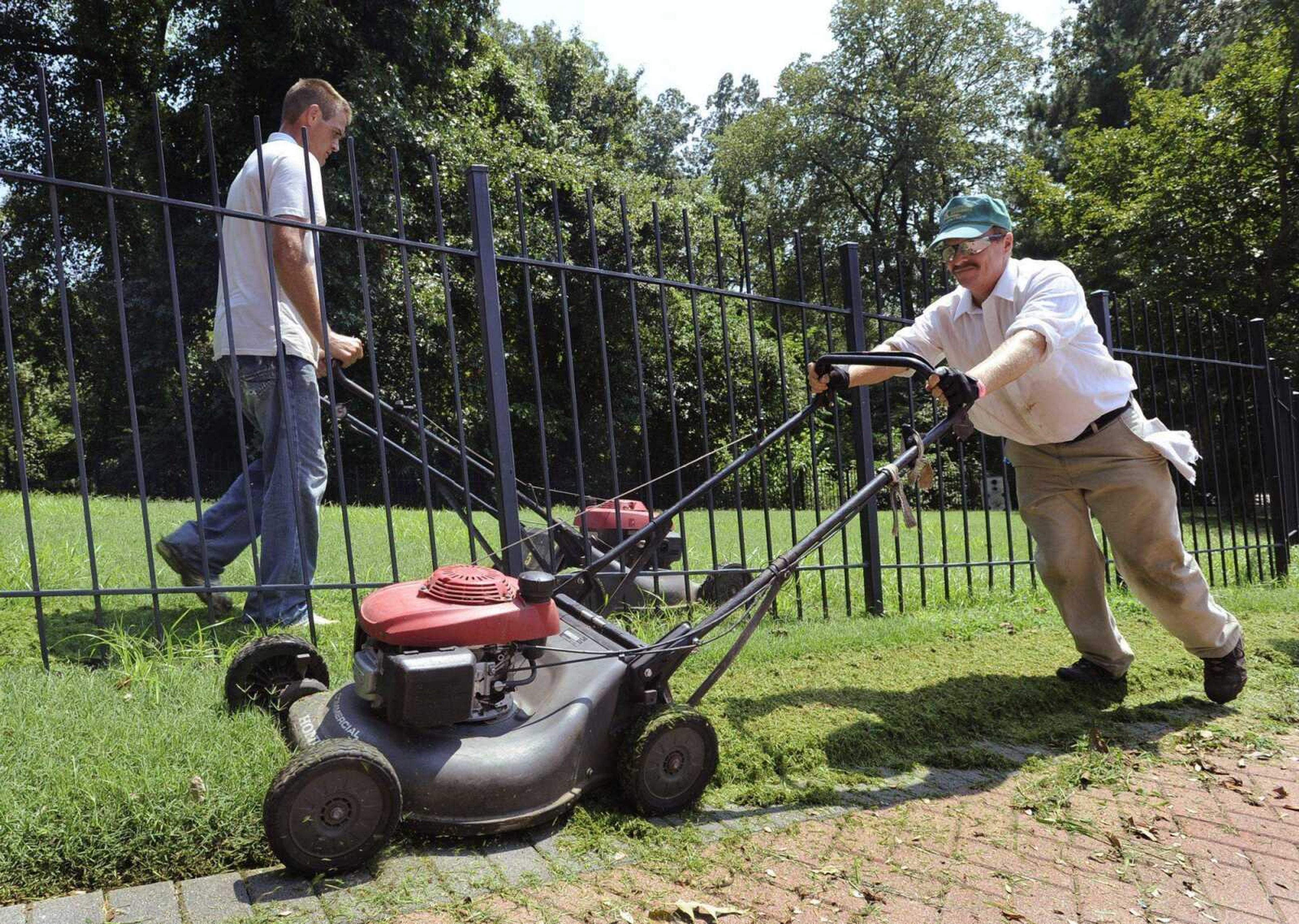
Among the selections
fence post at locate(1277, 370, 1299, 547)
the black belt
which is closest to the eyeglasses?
the black belt

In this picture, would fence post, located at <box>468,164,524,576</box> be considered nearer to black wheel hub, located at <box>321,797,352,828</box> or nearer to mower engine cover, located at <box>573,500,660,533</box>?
mower engine cover, located at <box>573,500,660,533</box>

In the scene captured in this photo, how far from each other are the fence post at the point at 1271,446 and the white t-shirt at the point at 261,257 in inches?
279

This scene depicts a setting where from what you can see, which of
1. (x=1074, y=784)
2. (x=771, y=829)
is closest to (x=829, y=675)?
(x=1074, y=784)

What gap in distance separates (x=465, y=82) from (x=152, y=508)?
466 inches

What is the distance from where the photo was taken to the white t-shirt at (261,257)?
3.99m

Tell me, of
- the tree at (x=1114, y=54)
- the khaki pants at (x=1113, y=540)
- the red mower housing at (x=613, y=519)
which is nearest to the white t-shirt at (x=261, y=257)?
the red mower housing at (x=613, y=519)

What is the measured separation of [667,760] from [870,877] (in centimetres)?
59

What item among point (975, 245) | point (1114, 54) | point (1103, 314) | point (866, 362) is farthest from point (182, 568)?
point (1114, 54)

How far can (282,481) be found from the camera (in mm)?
3922

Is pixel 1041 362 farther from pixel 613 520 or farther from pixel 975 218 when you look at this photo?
pixel 613 520

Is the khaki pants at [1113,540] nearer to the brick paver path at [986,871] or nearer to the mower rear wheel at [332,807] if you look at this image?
the brick paver path at [986,871]

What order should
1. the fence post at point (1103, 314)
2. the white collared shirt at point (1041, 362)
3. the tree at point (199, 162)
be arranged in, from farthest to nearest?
1. the tree at point (199, 162)
2. the fence post at point (1103, 314)
3. the white collared shirt at point (1041, 362)

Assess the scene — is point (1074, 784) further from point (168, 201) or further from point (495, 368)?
point (168, 201)

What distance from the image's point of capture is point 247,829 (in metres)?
2.32
